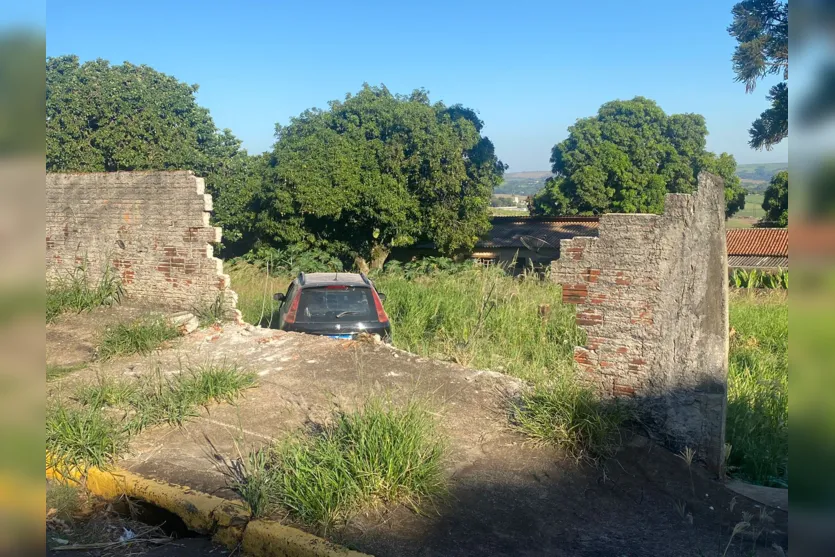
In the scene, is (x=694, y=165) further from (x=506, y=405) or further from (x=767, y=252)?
(x=506, y=405)

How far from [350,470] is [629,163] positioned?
132 feet

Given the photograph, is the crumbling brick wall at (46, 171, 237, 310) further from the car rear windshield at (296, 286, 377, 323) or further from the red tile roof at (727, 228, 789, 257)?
the red tile roof at (727, 228, 789, 257)

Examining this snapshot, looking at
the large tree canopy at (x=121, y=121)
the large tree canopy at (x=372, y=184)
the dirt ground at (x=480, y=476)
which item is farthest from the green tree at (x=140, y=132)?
the dirt ground at (x=480, y=476)

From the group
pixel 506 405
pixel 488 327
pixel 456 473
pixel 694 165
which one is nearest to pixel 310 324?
pixel 488 327

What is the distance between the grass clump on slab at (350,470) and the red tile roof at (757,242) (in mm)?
25917

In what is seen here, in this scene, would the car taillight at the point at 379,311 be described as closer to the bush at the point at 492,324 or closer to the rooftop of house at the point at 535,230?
the bush at the point at 492,324

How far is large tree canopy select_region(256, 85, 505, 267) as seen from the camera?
23312mm

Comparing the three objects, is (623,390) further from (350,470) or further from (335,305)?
(335,305)

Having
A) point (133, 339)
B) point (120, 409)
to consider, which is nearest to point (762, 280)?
point (133, 339)

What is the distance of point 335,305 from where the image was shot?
858cm

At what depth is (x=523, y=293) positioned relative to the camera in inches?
408

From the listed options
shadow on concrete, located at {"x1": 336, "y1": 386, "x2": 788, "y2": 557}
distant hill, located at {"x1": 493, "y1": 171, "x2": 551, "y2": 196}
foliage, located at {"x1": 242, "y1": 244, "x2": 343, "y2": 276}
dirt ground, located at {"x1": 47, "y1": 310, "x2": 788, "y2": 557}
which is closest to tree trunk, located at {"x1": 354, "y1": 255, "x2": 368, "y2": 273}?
foliage, located at {"x1": 242, "y1": 244, "x2": 343, "y2": 276}

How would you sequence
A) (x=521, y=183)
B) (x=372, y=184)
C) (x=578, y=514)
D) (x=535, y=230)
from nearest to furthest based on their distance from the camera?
(x=578, y=514)
(x=372, y=184)
(x=535, y=230)
(x=521, y=183)

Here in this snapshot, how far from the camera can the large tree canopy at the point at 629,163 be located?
135 feet
